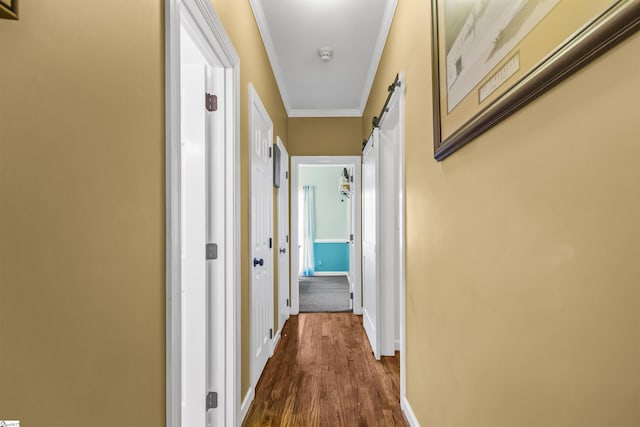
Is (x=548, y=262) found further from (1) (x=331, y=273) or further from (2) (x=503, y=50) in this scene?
(1) (x=331, y=273)

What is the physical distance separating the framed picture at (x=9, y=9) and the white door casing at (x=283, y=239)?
3005mm

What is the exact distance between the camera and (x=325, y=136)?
14.6ft

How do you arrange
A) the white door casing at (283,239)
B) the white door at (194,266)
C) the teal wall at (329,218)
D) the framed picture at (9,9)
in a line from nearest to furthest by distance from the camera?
the framed picture at (9,9), the white door at (194,266), the white door casing at (283,239), the teal wall at (329,218)

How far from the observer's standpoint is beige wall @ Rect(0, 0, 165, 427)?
0.56m

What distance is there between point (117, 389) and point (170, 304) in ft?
0.93

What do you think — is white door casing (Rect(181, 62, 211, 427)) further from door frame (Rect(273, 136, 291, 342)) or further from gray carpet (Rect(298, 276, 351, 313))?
gray carpet (Rect(298, 276, 351, 313))

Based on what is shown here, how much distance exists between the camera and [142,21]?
927mm

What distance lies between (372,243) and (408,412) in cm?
158

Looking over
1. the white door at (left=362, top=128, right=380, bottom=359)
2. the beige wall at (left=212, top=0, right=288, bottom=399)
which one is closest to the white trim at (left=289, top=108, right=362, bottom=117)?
the white door at (left=362, top=128, right=380, bottom=359)

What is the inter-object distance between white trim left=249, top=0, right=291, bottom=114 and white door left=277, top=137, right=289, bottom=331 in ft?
1.94

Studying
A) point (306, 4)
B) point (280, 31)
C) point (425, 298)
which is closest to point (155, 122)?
point (425, 298)

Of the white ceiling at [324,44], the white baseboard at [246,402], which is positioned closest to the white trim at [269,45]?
the white ceiling at [324,44]

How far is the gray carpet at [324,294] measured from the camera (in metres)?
4.82

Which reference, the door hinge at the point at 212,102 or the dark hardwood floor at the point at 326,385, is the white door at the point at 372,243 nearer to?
the dark hardwood floor at the point at 326,385
